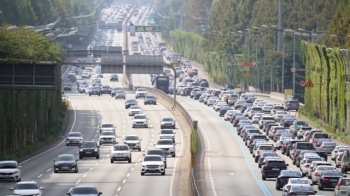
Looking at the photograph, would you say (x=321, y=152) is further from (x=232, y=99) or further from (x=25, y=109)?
(x=232, y=99)

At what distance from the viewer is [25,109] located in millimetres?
114750

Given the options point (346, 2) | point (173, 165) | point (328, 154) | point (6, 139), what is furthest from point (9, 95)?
point (346, 2)

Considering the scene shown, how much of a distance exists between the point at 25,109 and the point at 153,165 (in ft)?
116

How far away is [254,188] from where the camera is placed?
2881 inches

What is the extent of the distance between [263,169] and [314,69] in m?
68.3

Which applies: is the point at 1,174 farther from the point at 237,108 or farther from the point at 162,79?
the point at 162,79

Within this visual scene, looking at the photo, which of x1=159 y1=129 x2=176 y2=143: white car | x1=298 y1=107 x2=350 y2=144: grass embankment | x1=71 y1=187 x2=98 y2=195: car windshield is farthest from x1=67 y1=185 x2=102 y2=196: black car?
x1=298 y1=107 x2=350 y2=144: grass embankment

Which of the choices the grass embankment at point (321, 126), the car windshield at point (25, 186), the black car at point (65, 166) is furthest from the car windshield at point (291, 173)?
the grass embankment at point (321, 126)

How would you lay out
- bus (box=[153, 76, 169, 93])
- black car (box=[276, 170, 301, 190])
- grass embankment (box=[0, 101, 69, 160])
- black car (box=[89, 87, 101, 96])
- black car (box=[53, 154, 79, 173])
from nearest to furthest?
black car (box=[276, 170, 301, 190]) → black car (box=[53, 154, 79, 173]) → grass embankment (box=[0, 101, 69, 160]) → black car (box=[89, 87, 101, 96]) → bus (box=[153, 76, 169, 93])

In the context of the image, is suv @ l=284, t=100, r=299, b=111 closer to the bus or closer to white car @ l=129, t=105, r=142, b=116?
white car @ l=129, t=105, r=142, b=116

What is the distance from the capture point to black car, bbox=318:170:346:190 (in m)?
70.6

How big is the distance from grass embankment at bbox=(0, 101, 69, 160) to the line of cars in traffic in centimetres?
1820

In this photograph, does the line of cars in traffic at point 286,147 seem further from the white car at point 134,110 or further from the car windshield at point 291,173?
the white car at point 134,110

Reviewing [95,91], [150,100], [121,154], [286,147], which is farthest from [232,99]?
[121,154]
